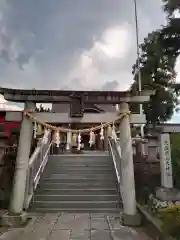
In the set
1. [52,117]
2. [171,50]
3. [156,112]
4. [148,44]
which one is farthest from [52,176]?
[148,44]

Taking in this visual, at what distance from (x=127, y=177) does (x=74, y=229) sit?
201 cm

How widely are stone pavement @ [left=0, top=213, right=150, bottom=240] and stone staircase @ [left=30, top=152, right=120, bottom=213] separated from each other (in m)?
0.98

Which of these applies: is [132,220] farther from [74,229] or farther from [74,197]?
[74,197]

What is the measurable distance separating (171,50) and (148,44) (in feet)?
26.7

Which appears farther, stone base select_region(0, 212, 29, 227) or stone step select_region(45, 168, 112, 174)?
stone step select_region(45, 168, 112, 174)

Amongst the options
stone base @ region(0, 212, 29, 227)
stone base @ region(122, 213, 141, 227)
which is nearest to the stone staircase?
stone base @ region(122, 213, 141, 227)

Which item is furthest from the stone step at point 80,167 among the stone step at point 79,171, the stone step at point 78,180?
the stone step at point 78,180

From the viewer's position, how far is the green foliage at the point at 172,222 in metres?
4.41

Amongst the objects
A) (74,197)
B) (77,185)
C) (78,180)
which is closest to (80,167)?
(78,180)

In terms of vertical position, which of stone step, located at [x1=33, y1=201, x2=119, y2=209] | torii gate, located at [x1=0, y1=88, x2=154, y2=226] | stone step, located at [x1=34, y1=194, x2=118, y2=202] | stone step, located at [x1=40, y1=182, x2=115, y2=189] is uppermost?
torii gate, located at [x1=0, y1=88, x2=154, y2=226]

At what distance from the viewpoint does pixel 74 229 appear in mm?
6855

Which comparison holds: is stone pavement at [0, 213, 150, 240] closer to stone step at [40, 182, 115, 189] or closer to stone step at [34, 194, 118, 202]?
stone step at [34, 194, 118, 202]

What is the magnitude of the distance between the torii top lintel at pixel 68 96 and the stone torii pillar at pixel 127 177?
0.30 meters

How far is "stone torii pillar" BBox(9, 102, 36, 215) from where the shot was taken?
7.22 metres
